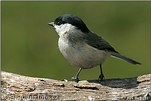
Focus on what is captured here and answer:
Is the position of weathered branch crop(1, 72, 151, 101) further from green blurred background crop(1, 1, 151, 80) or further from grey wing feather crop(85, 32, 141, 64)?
green blurred background crop(1, 1, 151, 80)

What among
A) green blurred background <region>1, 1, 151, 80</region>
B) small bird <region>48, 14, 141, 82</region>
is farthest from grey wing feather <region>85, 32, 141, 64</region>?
green blurred background <region>1, 1, 151, 80</region>

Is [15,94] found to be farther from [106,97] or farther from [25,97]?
[106,97]

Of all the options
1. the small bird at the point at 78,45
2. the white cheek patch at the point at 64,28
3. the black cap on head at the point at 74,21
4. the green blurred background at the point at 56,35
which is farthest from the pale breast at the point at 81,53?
the green blurred background at the point at 56,35

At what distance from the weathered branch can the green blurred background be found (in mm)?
4450

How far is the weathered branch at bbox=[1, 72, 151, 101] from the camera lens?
25.0 feet

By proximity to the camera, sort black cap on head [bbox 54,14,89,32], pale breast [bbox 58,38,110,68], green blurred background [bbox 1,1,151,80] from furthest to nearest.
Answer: green blurred background [bbox 1,1,151,80] < black cap on head [bbox 54,14,89,32] < pale breast [bbox 58,38,110,68]

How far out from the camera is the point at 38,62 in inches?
525

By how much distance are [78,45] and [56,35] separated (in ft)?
20.1

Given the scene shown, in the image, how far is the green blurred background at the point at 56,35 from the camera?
12.9 metres

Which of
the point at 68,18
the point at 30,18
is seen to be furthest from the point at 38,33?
the point at 68,18

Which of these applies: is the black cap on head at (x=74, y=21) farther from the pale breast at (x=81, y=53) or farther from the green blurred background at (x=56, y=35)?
the green blurred background at (x=56, y=35)

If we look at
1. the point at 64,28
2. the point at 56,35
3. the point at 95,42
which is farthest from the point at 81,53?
the point at 56,35

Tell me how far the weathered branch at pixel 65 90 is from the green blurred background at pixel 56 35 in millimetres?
4450

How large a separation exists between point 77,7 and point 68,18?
728cm
